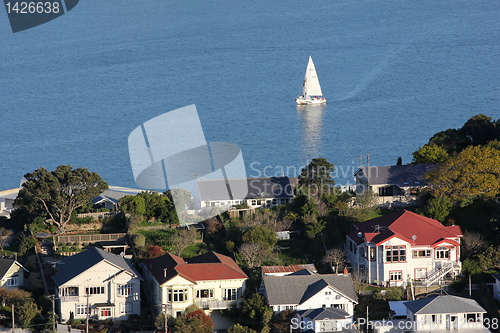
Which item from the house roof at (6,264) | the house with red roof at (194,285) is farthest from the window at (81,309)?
the house roof at (6,264)

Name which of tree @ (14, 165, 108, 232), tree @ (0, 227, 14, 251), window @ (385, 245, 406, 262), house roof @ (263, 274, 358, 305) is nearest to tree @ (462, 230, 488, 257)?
window @ (385, 245, 406, 262)

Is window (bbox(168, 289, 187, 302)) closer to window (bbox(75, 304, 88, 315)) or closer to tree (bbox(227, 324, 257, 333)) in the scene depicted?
tree (bbox(227, 324, 257, 333))

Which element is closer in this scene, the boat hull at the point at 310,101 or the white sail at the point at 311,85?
the boat hull at the point at 310,101

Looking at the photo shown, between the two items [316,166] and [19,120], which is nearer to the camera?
[316,166]

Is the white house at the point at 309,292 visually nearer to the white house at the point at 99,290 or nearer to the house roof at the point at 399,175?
the white house at the point at 99,290

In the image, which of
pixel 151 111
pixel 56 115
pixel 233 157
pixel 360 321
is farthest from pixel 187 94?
pixel 360 321

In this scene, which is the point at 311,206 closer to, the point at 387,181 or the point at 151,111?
the point at 387,181
